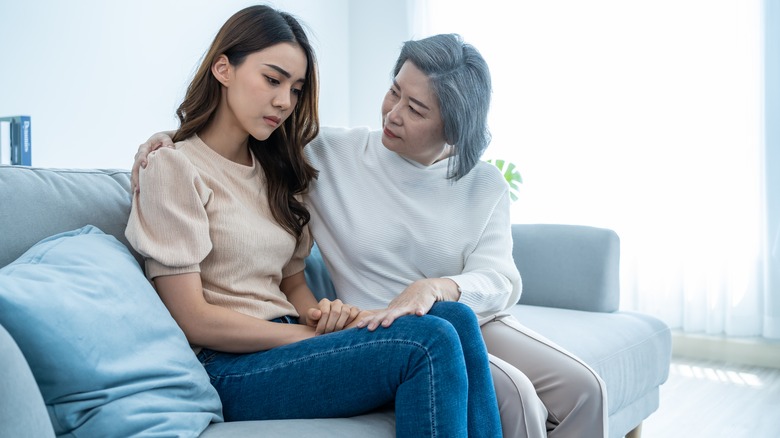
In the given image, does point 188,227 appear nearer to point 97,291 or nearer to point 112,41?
point 97,291

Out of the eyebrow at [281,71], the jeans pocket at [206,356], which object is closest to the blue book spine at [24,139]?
the eyebrow at [281,71]

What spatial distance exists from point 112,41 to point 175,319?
8.49 feet

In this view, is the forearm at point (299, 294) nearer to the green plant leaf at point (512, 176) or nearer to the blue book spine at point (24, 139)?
the blue book spine at point (24, 139)

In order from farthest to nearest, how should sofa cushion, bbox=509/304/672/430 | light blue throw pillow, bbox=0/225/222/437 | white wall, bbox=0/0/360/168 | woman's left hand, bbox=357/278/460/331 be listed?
1. white wall, bbox=0/0/360/168
2. sofa cushion, bbox=509/304/672/430
3. woman's left hand, bbox=357/278/460/331
4. light blue throw pillow, bbox=0/225/222/437

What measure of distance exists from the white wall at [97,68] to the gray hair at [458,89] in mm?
1266

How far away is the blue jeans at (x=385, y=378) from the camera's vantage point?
1.14 meters

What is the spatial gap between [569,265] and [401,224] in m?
0.87

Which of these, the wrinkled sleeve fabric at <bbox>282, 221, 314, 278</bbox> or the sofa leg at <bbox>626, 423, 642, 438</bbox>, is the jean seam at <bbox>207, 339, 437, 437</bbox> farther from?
the sofa leg at <bbox>626, 423, 642, 438</bbox>

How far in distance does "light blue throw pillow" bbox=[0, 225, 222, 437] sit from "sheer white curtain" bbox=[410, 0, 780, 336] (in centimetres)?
299

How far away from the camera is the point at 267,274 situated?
4.97 ft

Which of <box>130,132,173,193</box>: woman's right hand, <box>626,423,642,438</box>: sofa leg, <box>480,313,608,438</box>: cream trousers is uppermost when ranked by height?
<box>130,132,173,193</box>: woman's right hand

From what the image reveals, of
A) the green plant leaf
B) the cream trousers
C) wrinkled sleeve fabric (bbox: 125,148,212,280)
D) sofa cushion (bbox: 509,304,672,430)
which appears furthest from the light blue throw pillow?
the green plant leaf

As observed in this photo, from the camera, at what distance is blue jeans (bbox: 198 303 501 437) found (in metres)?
1.14

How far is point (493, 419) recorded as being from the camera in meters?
1.24
